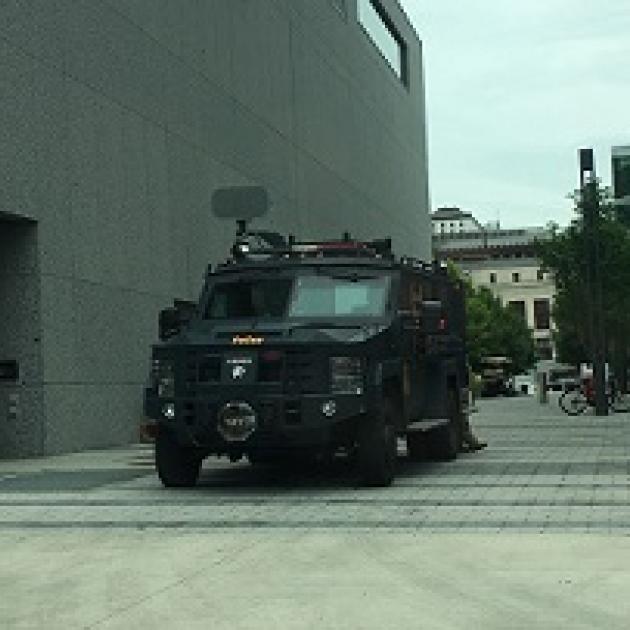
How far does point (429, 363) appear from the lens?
1521 cm

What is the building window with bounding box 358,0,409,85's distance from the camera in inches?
2030

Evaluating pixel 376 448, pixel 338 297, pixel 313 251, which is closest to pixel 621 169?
pixel 313 251

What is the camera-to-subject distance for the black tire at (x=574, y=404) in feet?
110

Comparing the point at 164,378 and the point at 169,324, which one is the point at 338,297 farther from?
the point at 164,378

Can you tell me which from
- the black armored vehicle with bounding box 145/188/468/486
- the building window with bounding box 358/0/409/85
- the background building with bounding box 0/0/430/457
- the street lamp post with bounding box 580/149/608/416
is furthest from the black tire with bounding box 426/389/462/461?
the building window with bounding box 358/0/409/85

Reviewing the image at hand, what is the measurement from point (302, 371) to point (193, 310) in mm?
2404

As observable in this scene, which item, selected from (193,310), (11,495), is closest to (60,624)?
(11,495)

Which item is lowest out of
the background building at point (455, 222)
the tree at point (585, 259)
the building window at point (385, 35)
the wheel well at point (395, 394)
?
the wheel well at point (395, 394)

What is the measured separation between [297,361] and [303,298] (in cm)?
134

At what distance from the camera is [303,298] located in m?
13.6

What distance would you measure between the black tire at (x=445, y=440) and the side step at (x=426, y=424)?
503 millimetres

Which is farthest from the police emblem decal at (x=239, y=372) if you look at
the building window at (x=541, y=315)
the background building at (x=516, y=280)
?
the building window at (x=541, y=315)

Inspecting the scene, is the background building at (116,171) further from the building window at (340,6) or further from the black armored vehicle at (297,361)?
the building window at (340,6)

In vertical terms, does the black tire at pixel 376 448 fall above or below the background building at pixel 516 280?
below
